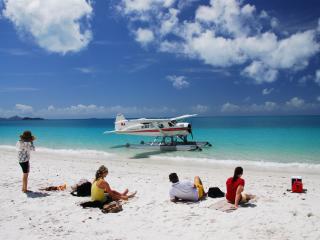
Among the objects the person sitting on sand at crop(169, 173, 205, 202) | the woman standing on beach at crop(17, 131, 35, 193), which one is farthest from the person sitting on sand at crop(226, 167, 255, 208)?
the woman standing on beach at crop(17, 131, 35, 193)

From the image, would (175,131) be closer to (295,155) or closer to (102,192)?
(295,155)

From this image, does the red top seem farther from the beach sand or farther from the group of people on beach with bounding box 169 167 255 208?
the beach sand

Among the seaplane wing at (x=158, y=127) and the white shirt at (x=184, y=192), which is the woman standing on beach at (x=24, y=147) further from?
the seaplane wing at (x=158, y=127)

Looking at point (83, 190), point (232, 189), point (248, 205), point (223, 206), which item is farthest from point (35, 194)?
point (248, 205)

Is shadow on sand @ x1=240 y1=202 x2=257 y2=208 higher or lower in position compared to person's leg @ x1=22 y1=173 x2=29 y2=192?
lower

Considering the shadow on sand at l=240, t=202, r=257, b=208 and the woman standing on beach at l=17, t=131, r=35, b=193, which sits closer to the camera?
the shadow on sand at l=240, t=202, r=257, b=208

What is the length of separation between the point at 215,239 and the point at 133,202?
302 cm

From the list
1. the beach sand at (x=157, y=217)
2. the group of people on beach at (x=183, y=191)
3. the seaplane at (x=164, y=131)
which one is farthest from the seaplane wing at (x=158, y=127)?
the group of people on beach at (x=183, y=191)

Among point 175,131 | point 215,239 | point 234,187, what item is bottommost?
point 215,239

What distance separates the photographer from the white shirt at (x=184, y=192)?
781 cm

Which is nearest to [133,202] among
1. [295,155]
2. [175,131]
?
[295,155]

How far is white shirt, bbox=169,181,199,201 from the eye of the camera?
7.81 m

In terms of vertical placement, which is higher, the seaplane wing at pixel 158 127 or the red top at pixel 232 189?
the seaplane wing at pixel 158 127

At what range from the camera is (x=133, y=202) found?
Result: 794 cm
